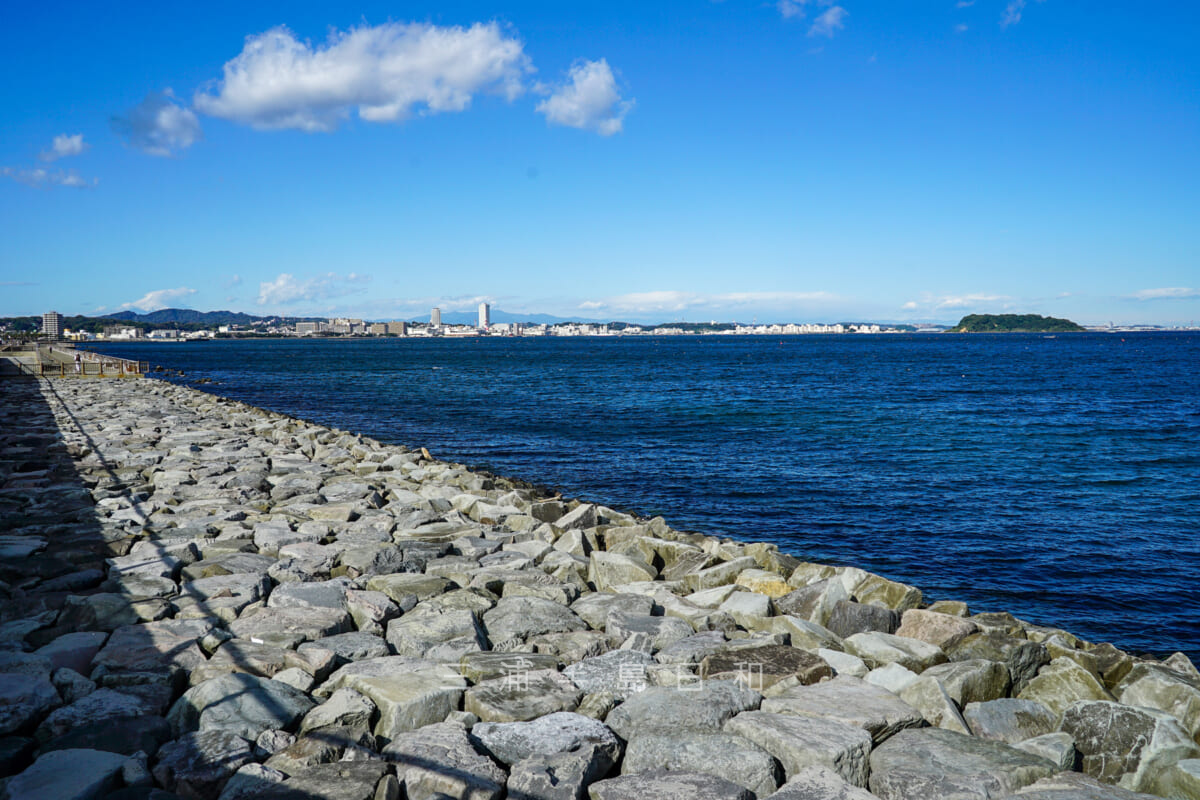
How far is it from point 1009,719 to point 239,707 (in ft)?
15.8

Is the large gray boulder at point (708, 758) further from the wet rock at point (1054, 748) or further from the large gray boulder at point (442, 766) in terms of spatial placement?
the wet rock at point (1054, 748)

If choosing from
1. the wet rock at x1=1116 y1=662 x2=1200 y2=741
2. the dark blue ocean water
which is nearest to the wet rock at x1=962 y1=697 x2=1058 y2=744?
the wet rock at x1=1116 y1=662 x2=1200 y2=741

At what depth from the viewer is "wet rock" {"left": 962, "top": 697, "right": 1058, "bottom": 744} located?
16.0 feet

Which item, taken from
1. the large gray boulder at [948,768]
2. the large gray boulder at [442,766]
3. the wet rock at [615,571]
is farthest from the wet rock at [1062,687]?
the large gray boulder at [442,766]

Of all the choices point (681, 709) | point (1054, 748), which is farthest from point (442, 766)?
point (1054, 748)

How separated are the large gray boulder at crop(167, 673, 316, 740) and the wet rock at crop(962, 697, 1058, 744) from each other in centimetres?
424

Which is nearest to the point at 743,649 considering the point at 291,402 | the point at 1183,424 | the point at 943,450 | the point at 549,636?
the point at 549,636

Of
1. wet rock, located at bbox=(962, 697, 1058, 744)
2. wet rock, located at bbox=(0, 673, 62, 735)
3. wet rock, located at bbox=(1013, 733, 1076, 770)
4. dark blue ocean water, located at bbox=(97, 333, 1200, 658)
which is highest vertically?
wet rock, located at bbox=(0, 673, 62, 735)

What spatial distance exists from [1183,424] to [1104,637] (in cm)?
2491

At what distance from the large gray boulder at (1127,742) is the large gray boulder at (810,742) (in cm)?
148

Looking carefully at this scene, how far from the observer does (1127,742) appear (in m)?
4.55

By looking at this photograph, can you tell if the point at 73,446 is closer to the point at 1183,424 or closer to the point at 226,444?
the point at 226,444

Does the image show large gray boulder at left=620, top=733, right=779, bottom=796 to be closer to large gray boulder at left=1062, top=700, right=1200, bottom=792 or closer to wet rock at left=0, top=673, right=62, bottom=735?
large gray boulder at left=1062, top=700, right=1200, bottom=792

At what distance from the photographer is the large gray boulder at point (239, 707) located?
441 centimetres
